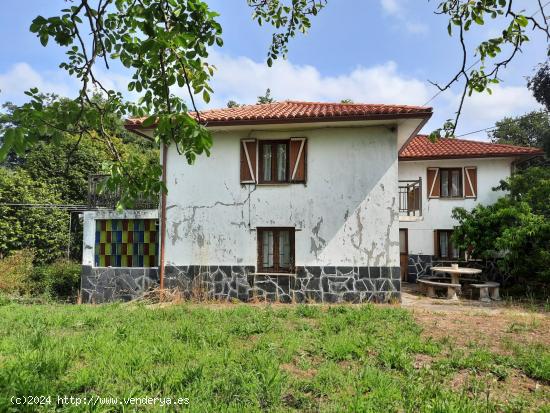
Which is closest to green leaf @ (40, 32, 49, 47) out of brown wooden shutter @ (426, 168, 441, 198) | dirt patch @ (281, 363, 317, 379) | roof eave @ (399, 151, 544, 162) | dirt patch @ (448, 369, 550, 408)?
dirt patch @ (281, 363, 317, 379)

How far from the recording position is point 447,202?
1462 cm

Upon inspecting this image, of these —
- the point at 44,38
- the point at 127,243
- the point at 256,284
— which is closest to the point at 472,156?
the point at 256,284

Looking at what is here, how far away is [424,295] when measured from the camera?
11.4 m

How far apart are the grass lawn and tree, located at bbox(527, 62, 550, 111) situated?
13384 mm

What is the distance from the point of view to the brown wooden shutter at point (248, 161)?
10.0 metres

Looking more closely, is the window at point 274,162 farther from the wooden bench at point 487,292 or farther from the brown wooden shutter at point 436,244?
the brown wooden shutter at point 436,244

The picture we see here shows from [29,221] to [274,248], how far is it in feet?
32.3

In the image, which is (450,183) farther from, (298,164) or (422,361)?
(422,361)

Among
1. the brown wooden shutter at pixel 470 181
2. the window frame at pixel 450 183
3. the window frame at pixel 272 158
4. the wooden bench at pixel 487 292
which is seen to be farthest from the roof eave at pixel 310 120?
the brown wooden shutter at pixel 470 181

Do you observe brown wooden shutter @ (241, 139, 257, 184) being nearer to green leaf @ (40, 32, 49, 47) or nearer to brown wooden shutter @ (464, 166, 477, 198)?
green leaf @ (40, 32, 49, 47)

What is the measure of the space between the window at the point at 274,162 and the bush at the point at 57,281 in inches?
267

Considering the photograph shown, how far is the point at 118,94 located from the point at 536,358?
5.47m

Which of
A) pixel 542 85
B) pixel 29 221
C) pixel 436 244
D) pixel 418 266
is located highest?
pixel 542 85

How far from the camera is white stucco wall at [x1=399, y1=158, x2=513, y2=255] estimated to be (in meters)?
14.5
